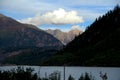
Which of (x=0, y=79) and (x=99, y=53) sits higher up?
(x=99, y=53)

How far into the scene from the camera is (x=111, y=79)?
5162cm

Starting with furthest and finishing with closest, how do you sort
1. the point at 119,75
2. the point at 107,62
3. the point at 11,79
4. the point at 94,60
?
the point at 94,60
the point at 107,62
the point at 119,75
the point at 11,79

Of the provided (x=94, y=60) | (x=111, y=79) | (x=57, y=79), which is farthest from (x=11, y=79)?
(x=94, y=60)

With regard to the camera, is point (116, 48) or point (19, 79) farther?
point (116, 48)

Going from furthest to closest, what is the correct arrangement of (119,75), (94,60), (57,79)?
(94,60) → (119,75) → (57,79)

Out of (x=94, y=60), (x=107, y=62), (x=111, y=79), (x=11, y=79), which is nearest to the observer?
(x=11, y=79)

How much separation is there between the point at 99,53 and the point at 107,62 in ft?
84.8

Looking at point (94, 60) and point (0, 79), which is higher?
point (94, 60)

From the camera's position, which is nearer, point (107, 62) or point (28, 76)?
point (28, 76)

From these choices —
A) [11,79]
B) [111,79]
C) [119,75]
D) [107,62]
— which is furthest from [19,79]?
[107,62]

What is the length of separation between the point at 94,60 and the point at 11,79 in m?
170

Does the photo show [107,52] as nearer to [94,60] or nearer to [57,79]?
[94,60]

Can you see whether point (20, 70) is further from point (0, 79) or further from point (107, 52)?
point (107, 52)

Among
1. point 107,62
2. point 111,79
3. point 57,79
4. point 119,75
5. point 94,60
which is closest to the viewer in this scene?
point 57,79
